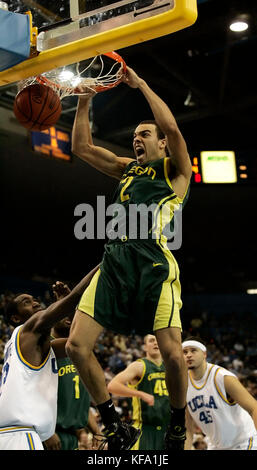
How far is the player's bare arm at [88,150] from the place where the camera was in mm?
3885

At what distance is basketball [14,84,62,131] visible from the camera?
378 centimetres

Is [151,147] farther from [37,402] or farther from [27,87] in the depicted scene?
[37,402]

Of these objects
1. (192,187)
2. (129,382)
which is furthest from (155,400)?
(192,187)

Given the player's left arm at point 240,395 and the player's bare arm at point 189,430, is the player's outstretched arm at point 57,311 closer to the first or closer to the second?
the player's left arm at point 240,395

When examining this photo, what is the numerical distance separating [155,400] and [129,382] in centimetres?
38

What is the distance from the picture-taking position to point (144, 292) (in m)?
3.21

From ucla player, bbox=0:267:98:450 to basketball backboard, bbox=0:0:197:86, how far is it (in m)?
1.32

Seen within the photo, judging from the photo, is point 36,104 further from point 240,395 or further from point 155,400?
point 155,400

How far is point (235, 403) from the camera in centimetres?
488

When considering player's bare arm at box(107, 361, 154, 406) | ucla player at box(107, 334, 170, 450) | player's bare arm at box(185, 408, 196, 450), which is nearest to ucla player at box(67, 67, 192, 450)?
player's bare arm at box(185, 408, 196, 450)

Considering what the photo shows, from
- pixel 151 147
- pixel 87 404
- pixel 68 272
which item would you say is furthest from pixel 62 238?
pixel 151 147

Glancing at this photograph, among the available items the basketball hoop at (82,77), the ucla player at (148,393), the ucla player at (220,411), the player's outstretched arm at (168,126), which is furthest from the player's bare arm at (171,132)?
the ucla player at (148,393)

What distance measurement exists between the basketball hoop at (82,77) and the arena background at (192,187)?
359 cm

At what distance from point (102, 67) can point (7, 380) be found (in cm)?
220
